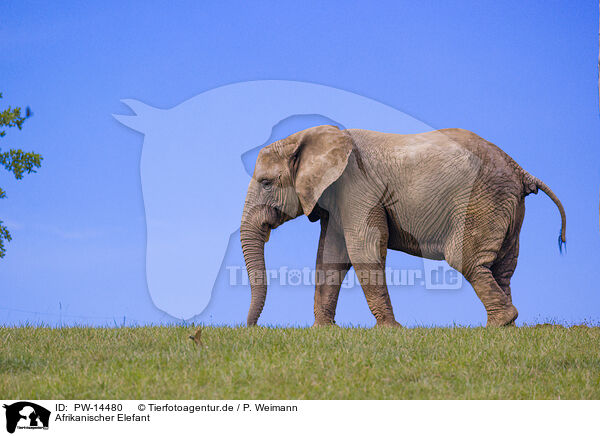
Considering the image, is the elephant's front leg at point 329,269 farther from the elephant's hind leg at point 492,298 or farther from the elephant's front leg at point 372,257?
the elephant's hind leg at point 492,298

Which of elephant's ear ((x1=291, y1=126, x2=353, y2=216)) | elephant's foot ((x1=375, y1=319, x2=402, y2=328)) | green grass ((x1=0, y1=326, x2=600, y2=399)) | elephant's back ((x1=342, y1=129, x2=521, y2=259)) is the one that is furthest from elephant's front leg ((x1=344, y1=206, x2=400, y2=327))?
green grass ((x1=0, y1=326, x2=600, y2=399))

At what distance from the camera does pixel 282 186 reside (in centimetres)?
1263

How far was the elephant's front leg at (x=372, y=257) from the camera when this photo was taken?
11.9 metres

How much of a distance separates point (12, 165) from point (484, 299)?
325 inches

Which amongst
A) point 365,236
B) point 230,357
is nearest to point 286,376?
point 230,357

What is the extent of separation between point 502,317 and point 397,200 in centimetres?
275

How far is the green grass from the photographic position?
7.12 meters

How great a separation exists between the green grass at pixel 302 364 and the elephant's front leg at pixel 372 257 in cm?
129

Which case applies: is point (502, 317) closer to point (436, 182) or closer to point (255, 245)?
point (436, 182)

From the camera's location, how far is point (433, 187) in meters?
12.1
